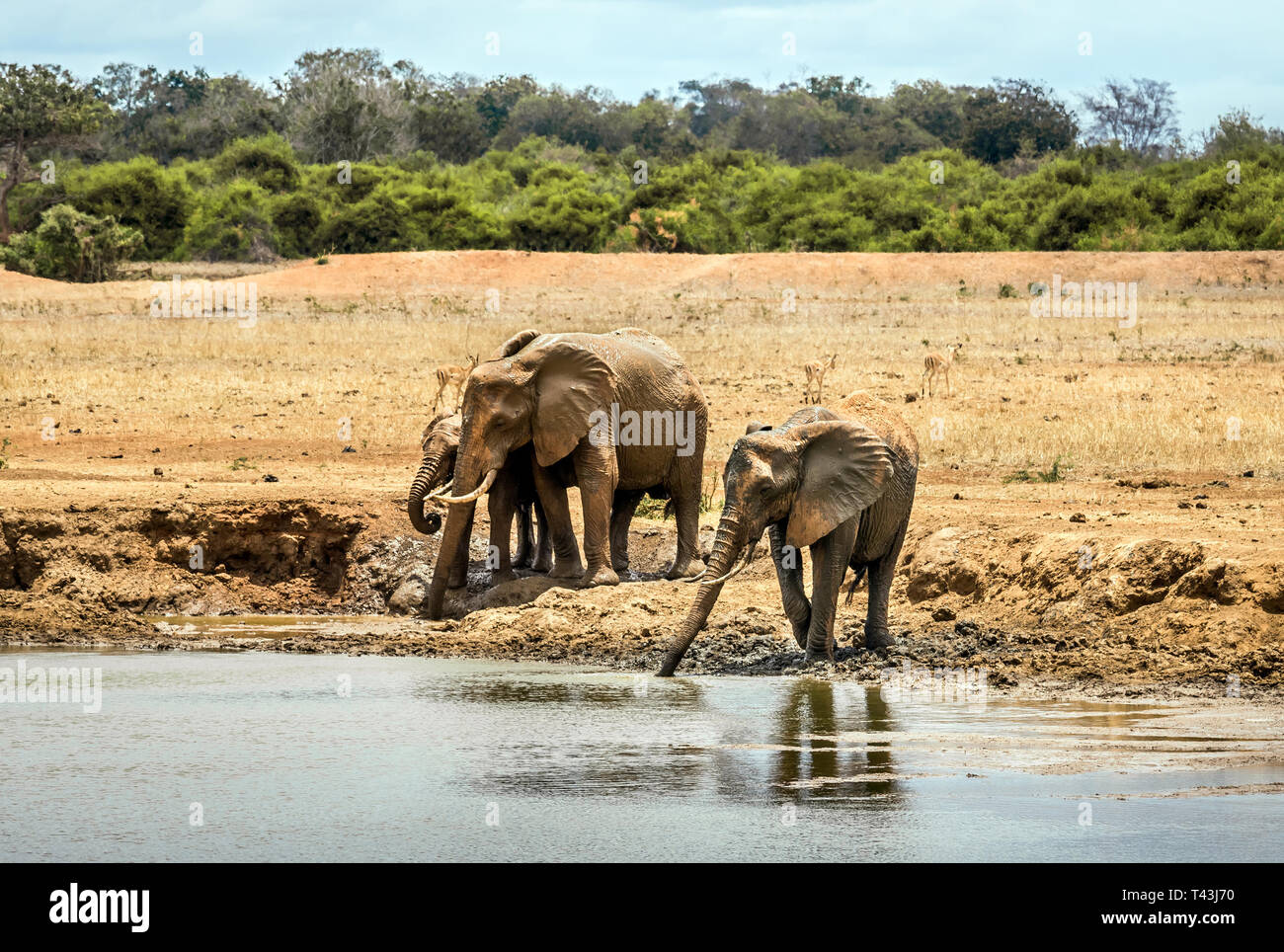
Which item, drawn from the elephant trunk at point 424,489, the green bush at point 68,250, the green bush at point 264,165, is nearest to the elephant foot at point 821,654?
the elephant trunk at point 424,489

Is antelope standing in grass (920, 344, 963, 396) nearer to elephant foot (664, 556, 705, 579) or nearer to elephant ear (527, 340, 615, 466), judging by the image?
elephant foot (664, 556, 705, 579)

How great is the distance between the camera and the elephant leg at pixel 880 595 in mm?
12883

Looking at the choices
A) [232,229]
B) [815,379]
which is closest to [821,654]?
[815,379]

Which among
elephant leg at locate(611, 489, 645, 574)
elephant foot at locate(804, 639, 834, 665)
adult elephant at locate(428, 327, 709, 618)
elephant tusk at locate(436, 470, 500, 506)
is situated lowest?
elephant foot at locate(804, 639, 834, 665)

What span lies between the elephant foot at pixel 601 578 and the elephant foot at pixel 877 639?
267 cm

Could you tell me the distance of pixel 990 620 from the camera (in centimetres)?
1385

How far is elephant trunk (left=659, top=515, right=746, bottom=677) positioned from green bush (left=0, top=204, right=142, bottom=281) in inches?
1537

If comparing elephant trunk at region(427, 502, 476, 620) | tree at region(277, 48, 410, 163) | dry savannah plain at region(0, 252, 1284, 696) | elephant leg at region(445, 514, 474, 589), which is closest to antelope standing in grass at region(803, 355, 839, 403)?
dry savannah plain at region(0, 252, 1284, 696)

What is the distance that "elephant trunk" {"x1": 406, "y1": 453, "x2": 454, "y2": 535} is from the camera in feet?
51.3

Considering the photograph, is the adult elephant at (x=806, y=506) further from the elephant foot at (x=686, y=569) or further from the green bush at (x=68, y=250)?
the green bush at (x=68, y=250)

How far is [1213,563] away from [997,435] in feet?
33.8

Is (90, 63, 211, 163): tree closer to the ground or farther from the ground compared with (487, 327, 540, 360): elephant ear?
farther from the ground

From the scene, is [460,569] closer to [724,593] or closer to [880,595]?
[724,593]

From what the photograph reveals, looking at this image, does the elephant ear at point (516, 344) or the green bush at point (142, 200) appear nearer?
the elephant ear at point (516, 344)
